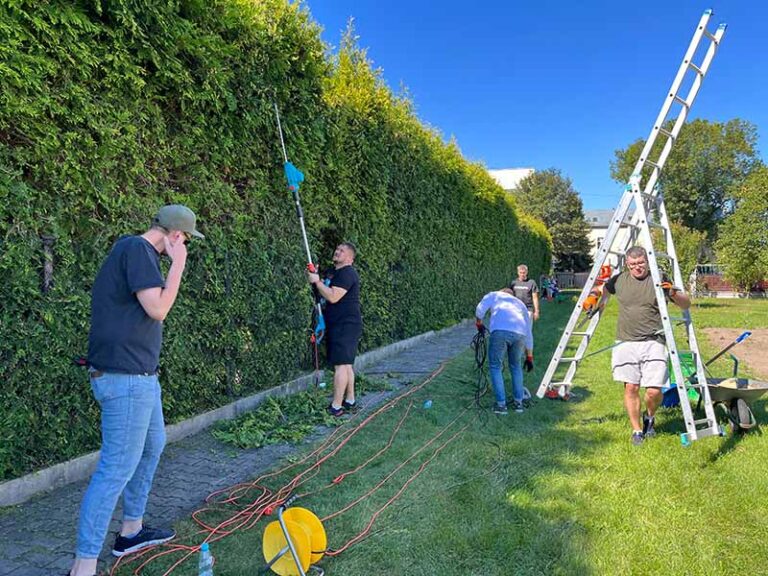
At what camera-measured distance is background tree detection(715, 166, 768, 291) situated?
24.1 meters

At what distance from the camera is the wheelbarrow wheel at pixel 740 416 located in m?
5.02

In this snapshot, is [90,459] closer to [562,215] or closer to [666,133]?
[666,133]

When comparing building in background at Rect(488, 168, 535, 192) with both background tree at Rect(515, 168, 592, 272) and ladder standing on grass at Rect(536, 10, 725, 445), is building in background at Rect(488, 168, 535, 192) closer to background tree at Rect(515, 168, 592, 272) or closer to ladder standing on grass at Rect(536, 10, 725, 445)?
background tree at Rect(515, 168, 592, 272)

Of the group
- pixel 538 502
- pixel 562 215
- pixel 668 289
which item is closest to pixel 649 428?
pixel 668 289

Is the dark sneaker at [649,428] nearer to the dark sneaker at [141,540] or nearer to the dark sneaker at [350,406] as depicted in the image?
the dark sneaker at [350,406]

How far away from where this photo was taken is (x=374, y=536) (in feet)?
10.8

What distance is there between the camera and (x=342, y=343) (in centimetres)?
613

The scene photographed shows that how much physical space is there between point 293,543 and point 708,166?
5381cm

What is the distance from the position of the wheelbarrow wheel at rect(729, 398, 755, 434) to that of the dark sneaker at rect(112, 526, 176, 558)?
16.4 feet

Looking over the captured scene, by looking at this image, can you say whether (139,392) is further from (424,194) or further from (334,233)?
(424,194)

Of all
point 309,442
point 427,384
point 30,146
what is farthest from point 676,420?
point 30,146

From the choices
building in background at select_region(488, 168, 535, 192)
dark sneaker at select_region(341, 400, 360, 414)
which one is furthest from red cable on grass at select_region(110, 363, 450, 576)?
building in background at select_region(488, 168, 535, 192)

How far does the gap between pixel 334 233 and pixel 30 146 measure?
4.99 m

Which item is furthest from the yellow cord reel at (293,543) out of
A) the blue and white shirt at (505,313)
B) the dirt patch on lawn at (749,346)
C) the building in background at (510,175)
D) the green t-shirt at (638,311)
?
the building in background at (510,175)
